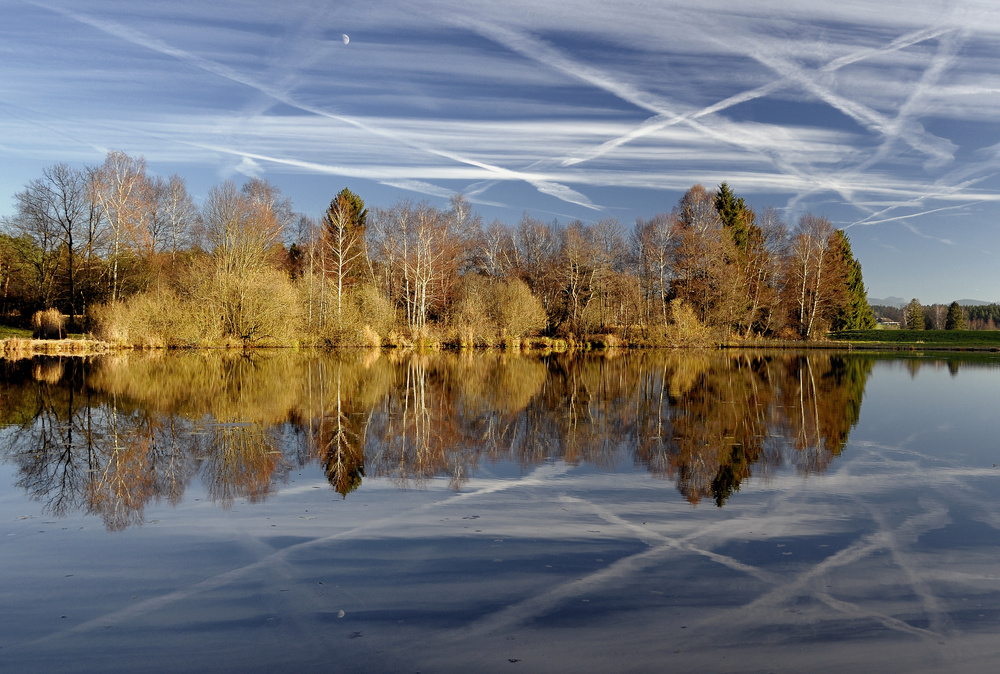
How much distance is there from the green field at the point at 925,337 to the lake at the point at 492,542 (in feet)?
170

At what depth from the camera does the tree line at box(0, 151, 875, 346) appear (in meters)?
37.7

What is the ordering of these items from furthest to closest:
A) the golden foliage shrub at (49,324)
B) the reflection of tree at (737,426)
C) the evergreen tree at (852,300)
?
the evergreen tree at (852,300)
the golden foliage shrub at (49,324)
the reflection of tree at (737,426)

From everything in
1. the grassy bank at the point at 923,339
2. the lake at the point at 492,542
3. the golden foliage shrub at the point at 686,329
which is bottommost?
the lake at the point at 492,542

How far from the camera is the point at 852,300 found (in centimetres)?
6662

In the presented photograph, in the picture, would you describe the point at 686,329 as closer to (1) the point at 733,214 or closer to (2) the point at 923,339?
(1) the point at 733,214

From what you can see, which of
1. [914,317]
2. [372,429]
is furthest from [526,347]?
[914,317]

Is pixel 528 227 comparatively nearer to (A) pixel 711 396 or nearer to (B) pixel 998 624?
(A) pixel 711 396

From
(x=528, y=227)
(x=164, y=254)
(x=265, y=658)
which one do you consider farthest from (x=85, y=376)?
(x=528, y=227)

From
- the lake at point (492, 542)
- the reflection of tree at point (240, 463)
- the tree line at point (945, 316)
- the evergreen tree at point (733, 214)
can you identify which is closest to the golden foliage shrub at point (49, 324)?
the lake at point (492, 542)

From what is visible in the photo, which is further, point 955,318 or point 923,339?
point 955,318

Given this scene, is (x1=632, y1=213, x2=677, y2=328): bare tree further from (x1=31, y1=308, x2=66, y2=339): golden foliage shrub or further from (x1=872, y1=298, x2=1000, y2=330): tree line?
(x1=872, y1=298, x2=1000, y2=330): tree line

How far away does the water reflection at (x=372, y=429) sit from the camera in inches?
311

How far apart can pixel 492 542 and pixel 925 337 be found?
67.7 meters

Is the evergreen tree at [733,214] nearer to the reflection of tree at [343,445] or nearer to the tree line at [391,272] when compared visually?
the tree line at [391,272]
